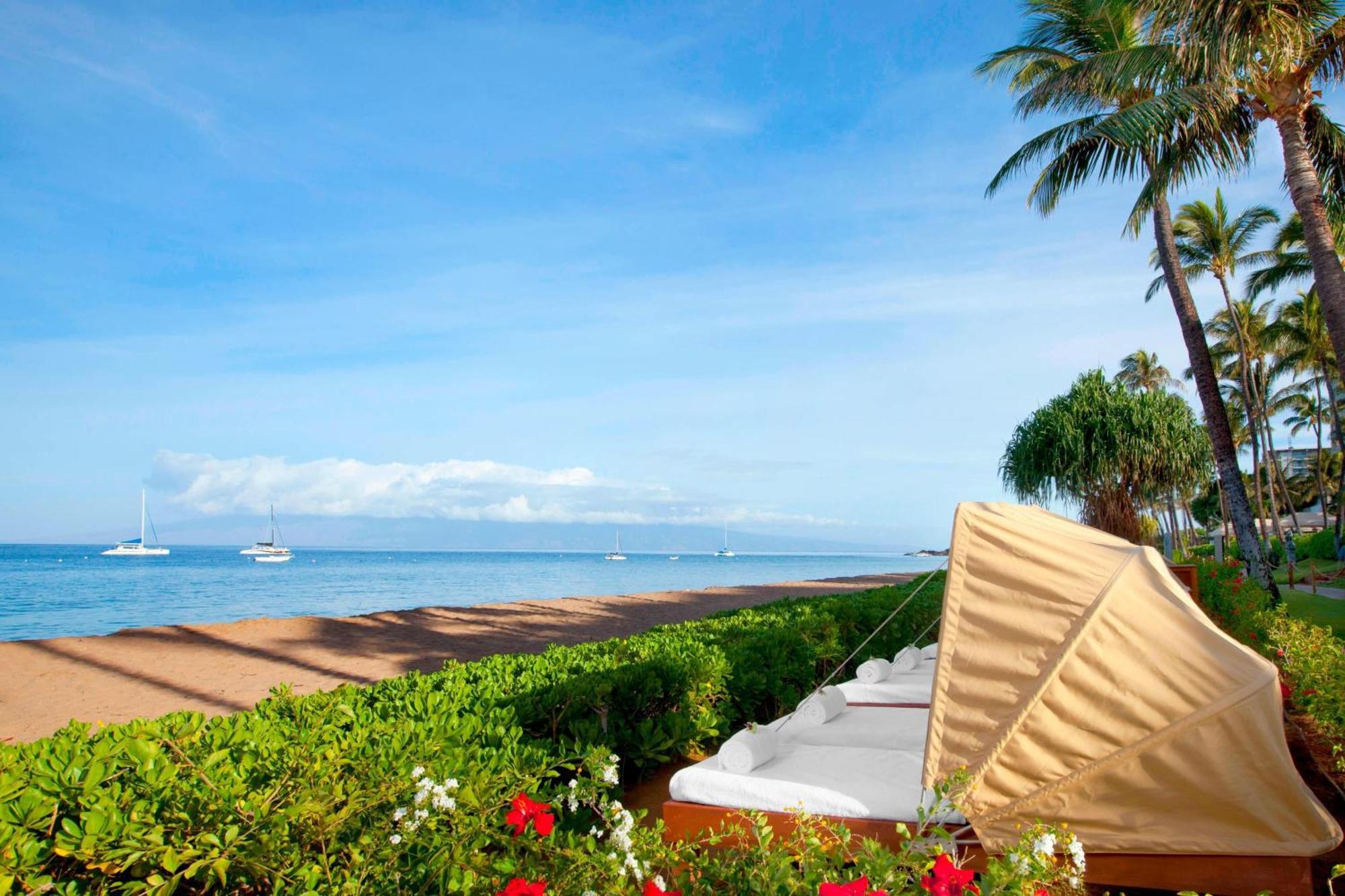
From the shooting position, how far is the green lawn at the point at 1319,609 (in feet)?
38.7

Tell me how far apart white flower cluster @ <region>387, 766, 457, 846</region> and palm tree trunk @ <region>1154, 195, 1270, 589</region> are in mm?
13280

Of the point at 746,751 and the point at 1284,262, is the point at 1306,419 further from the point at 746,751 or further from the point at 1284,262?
the point at 746,751

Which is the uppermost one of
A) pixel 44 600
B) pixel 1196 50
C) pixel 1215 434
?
pixel 1196 50

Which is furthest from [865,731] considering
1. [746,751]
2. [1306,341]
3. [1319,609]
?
[1306,341]

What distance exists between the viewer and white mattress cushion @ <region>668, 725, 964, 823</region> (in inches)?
129

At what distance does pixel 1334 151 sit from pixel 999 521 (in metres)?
10.4

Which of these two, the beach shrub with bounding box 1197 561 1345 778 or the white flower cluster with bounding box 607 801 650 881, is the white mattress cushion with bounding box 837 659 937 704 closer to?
the beach shrub with bounding box 1197 561 1345 778

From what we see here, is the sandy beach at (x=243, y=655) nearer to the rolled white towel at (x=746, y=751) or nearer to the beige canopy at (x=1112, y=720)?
the rolled white towel at (x=746, y=751)

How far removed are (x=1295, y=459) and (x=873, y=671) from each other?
287ft

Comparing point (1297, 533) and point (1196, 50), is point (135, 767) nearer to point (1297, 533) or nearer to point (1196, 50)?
point (1196, 50)

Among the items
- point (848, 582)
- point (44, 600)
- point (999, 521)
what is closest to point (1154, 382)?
point (848, 582)

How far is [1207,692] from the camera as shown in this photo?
292 cm

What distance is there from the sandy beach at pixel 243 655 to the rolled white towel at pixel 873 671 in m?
5.16

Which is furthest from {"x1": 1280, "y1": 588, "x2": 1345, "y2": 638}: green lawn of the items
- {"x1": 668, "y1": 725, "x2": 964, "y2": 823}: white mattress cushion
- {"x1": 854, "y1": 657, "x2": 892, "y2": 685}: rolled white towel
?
{"x1": 668, "y1": 725, "x2": 964, "y2": 823}: white mattress cushion
